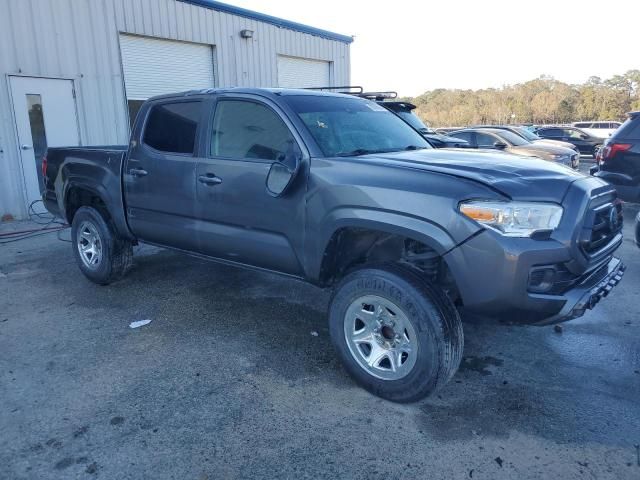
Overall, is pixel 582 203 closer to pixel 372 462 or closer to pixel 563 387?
pixel 563 387

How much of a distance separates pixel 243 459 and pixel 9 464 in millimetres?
1177

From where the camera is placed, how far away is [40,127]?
9414 millimetres

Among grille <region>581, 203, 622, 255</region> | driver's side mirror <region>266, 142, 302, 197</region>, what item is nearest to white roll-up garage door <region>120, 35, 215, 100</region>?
driver's side mirror <region>266, 142, 302, 197</region>

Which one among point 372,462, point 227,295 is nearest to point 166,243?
point 227,295

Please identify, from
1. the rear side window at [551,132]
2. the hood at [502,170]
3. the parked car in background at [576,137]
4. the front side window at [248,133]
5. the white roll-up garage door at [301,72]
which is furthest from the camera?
the rear side window at [551,132]

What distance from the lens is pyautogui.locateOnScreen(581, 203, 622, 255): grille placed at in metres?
2.88

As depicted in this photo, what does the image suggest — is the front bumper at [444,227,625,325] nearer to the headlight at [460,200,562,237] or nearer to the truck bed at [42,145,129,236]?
the headlight at [460,200,562,237]

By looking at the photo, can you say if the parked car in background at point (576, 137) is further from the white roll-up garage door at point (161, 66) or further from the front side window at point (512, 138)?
the white roll-up garage door at point (161, 66)

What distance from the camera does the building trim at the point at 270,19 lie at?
1213 cm

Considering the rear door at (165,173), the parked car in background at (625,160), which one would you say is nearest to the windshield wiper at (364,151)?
the rear door at (165,173)

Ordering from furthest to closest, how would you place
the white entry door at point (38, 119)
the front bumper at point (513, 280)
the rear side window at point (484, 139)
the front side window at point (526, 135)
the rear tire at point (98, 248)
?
the front side window at point (526, 135) → the rear side window at point (484, 139) → the white entry door at point (38, 119) → the rear tire at point (98, 248) → the front bumper at point (513, 280)

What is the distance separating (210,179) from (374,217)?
1536 millimetres

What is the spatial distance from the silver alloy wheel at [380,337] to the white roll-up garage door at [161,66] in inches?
373

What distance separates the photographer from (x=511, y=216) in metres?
2.70
